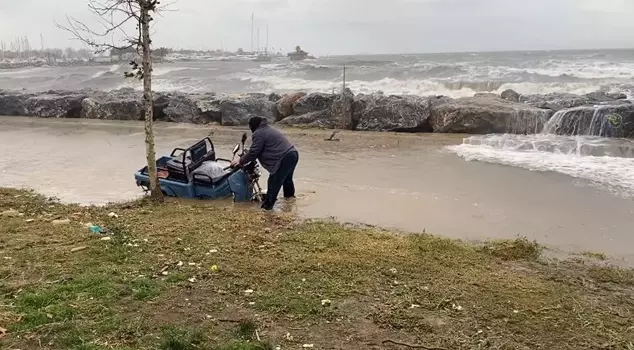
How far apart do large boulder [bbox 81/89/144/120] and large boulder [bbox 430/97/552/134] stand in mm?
11387

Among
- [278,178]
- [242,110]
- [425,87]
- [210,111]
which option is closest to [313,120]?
[242,110]

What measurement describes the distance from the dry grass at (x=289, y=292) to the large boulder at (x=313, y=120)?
11536 millimetres

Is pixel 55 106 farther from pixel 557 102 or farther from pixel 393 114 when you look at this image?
pixel 557 102

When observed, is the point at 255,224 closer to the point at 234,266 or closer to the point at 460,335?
the point at 234,266

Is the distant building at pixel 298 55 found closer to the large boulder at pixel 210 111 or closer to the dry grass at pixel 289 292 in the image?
the large boulder at pixel 210 111

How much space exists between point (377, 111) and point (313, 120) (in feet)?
7.26

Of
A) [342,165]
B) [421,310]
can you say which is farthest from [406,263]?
[342,165]

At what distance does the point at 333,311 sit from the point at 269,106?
16.0 m

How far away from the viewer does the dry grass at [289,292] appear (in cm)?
379

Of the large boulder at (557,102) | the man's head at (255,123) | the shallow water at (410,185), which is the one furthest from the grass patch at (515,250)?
the large boulder at (557,102)

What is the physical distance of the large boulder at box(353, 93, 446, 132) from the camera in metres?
17.1

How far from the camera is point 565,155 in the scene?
491 inches

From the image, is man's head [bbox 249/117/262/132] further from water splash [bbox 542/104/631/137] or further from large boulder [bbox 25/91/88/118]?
large boulder [bbox 25/91/88/118]

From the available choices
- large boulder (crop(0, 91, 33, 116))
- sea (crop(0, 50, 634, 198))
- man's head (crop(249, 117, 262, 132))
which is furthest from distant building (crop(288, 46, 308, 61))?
man's head (crop(249, 117, 262, 132))
